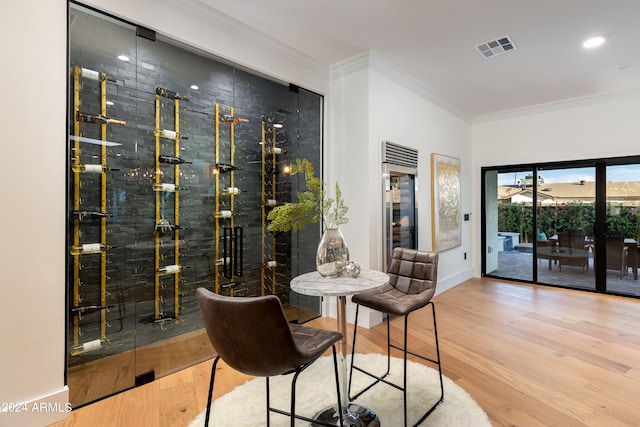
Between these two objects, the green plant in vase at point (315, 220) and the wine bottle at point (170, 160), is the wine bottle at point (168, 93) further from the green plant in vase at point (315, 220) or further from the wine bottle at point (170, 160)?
the green plant in vase at point (315, 220)

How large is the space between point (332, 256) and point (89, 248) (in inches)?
71.3

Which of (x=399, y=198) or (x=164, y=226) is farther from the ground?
(x=399, y=198)

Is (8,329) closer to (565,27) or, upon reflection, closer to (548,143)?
(565,27)

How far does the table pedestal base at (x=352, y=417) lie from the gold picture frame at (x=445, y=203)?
124 inches

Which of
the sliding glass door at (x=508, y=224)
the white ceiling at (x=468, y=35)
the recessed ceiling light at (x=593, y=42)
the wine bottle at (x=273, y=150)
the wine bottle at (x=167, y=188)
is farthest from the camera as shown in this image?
the sliding glass door at (x=508, y=224)

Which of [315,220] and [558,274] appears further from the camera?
[558,274]

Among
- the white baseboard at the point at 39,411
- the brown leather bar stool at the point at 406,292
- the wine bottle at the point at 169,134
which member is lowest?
the white baseboard at the point at 39,411

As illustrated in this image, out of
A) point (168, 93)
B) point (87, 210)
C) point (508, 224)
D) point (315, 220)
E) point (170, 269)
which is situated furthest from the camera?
point (508, 224)

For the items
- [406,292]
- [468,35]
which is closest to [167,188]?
[406,292]

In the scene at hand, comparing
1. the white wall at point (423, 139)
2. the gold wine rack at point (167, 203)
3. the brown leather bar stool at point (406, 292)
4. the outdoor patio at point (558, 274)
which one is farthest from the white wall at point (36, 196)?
the outdoor patio at point (558, 274)

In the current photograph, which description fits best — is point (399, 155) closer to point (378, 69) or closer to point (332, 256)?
point (378, 69)

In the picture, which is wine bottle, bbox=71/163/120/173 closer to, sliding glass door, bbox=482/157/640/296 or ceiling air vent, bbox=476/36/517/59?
ceiling air vent, bbox=476/36/517/59

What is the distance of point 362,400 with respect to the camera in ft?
7.14

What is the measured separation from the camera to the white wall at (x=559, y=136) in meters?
4.70
